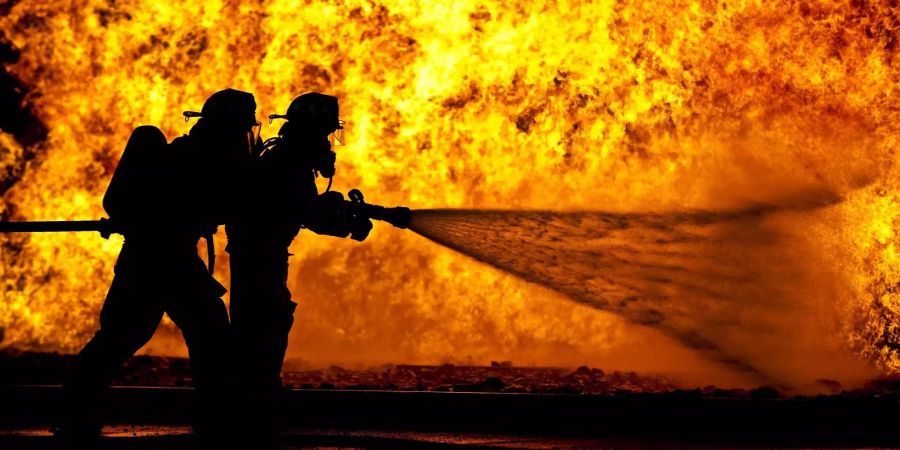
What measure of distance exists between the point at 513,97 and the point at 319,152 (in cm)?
509

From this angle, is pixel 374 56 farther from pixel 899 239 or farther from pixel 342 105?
pixel 899 239

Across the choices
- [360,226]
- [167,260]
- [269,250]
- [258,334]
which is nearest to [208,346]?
[258,334]

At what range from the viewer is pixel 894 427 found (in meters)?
6.36

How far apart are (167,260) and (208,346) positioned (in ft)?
1.56

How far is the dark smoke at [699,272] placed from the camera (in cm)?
1027

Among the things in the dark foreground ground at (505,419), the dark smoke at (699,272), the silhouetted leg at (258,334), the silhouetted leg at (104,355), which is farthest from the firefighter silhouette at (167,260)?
the dark smoke at (699,272)

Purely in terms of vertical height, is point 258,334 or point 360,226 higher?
point 360,226

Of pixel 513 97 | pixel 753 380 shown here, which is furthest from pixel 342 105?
pixel 753 380

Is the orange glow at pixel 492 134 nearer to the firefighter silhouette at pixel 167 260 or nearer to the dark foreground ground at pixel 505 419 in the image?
the dark foreground ground at pixel 505 419

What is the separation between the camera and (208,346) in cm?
538

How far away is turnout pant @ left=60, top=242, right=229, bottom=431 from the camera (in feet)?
17.3

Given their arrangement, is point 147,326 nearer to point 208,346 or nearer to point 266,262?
point 208,346

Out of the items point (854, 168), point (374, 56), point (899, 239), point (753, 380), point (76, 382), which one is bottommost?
point (76, 382)

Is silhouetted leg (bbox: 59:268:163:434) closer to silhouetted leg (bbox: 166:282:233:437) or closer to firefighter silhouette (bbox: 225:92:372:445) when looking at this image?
silhouetted leg (bbox: 166:282:233:437)
